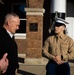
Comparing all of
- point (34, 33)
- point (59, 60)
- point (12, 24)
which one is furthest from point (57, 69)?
point (34, 33)

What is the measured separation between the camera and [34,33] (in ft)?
50.0

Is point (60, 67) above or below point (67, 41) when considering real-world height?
below

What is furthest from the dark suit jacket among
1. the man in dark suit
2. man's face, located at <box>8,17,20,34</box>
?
man's face, located at <box>8,17,20,34</box>

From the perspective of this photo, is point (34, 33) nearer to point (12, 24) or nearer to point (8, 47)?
point (12, 24)

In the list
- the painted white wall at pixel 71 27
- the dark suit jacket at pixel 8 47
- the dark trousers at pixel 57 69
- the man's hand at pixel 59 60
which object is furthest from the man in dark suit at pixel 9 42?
the painted white wall at pixel 71 27

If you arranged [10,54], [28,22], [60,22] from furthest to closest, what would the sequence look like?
1. [28,22]
2. [60,22]
3. [10,54]

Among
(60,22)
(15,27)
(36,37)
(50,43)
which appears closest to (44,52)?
(50,43)

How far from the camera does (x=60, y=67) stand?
6.33 meters

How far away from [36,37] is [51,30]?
877 cm

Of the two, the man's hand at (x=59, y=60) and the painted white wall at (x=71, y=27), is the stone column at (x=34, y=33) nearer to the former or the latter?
the painted white wall at (x=71, y=27)

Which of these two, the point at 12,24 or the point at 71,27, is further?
the point at 71,27

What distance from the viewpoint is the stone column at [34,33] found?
15.1 m

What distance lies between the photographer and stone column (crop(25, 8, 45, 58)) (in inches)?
594

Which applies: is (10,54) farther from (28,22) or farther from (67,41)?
(28,22)
